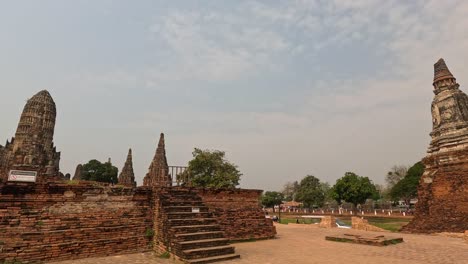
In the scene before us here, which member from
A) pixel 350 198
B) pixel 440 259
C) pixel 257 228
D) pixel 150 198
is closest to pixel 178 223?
pixel 150 198

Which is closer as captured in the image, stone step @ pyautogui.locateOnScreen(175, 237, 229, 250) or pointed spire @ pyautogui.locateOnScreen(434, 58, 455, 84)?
stone step @ pyautogui.locateOnScreen(175, 237, 229, 250)

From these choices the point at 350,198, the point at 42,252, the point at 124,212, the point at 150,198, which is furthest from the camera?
the point at 350,198

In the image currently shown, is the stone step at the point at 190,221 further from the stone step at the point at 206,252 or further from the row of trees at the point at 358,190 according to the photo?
the row of trees at the point at 358,190

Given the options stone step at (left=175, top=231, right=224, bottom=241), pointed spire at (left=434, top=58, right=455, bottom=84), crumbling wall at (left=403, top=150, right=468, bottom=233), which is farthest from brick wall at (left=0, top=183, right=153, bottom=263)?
pointed spire at (left=434, top=58, right=455, bottom=84)

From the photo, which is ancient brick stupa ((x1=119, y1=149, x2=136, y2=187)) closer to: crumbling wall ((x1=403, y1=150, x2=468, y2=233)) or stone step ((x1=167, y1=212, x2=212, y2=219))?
stone step ((x1=167, y1=212, x2=212, y2=219))

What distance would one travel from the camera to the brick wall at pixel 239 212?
10.9 meters

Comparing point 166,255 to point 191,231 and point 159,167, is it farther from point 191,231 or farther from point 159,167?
point 159,167

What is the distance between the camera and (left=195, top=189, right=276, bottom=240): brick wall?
10.9m

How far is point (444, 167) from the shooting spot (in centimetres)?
1584

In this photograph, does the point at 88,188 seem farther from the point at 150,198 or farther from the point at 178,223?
the point at 178,223

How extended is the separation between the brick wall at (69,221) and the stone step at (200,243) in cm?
187

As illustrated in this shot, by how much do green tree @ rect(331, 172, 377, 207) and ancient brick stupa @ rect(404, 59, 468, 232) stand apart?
24.4 metres

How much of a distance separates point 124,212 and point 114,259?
1.59 metres


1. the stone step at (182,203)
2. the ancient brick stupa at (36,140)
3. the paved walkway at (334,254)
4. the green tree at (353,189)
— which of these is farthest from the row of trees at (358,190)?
the ancient brick stupa at (36,140)
